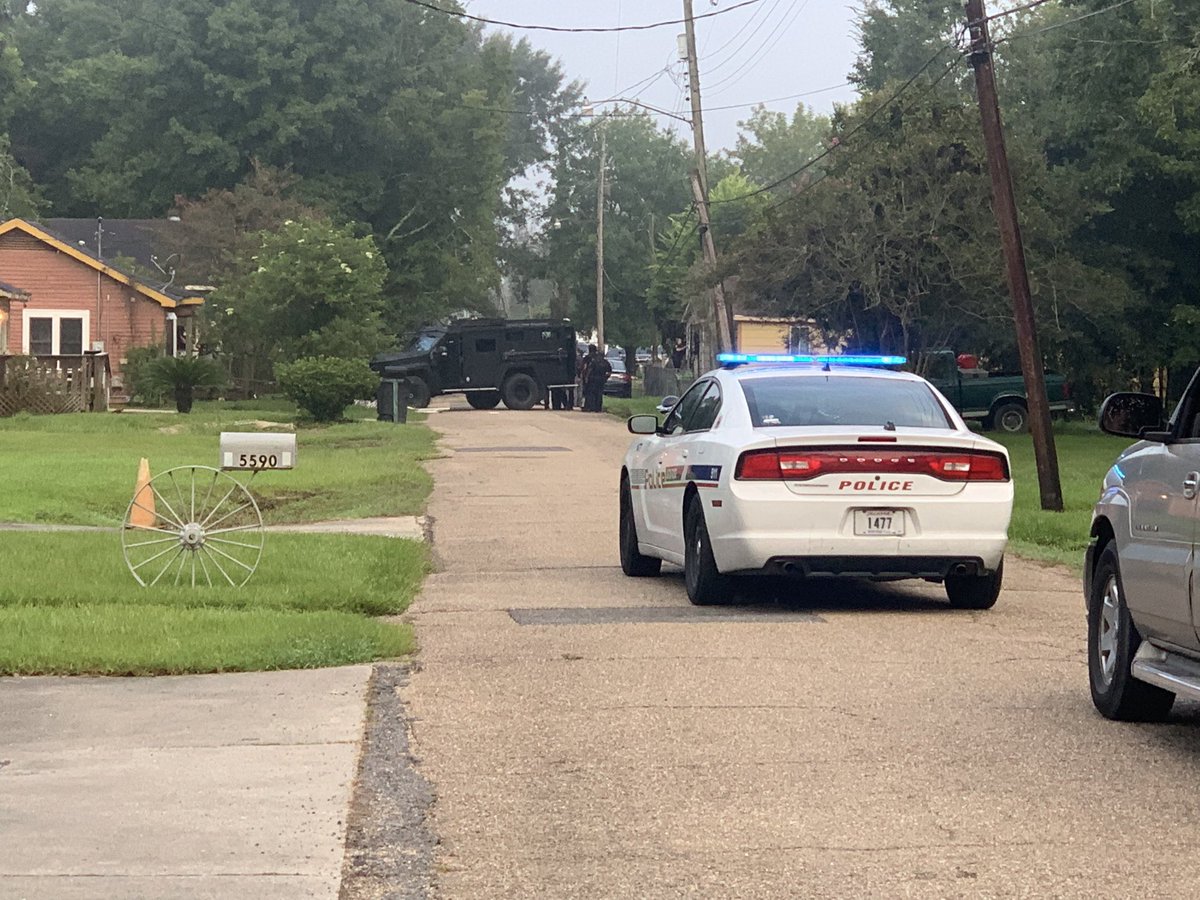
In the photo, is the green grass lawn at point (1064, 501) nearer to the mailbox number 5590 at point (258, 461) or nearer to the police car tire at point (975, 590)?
the police car tire at point (975, 590)

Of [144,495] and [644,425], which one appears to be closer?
[644,425]

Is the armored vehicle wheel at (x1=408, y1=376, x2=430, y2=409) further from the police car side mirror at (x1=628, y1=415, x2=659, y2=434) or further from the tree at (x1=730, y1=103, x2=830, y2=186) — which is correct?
the tree at (x1=730, y1=103, x2=830, y2=186)

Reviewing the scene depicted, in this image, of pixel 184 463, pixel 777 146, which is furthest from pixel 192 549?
pixel 777 146

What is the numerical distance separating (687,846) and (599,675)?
3.34 meters

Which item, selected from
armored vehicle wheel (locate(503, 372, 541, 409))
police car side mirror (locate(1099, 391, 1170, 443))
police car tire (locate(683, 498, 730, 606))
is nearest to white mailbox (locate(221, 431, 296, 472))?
police car tire (locate(683, 498, 730, 606))

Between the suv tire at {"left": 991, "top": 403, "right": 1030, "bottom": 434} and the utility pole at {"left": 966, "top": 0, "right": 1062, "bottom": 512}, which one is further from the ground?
the utility pole at {"left": 966, "top": 0, "right": 1062, "bottom": 512}

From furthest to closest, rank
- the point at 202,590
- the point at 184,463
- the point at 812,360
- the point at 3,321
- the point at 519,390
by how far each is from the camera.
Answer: the point at 519,390, the point at 3,321, the point at 184,463, the point at 812,360, the point at 202,590

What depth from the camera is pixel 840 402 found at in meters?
12.6

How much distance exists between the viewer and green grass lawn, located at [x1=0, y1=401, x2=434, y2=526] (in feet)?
68.6

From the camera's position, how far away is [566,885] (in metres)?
5.68

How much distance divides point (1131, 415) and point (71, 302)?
47.4 m

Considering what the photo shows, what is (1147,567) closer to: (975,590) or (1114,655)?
(1114,655)

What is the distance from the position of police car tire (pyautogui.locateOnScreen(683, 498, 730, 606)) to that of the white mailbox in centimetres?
257

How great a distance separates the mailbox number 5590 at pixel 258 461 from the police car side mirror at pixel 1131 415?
6011 millimetres
